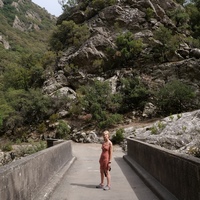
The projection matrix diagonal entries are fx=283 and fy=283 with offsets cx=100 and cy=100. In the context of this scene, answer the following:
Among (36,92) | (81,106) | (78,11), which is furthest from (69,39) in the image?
(81,106)

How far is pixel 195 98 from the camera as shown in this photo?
1348 inches

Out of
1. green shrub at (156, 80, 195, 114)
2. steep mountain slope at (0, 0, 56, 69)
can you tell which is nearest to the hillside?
green shrub at (156, 80, 195, 114)

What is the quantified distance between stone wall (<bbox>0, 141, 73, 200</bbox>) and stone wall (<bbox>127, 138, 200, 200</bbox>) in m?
3.17

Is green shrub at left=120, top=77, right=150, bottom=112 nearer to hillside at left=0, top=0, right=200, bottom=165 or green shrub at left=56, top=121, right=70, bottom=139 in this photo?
hillside at left=0, top=0, right=200, bottom=165

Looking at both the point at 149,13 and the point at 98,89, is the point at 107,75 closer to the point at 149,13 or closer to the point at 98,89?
the point at 98,89

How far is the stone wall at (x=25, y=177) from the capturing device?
4.57 metres

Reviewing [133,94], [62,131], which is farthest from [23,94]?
[133,94]

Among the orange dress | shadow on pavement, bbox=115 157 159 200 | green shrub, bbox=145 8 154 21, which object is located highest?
green shrub, bbox=145 8 154 21

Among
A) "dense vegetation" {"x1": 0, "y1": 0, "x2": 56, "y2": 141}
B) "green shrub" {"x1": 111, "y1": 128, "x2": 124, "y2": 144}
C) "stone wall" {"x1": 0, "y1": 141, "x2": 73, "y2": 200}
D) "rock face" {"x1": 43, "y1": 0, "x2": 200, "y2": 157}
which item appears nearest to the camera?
"stone wall" {"x1": 0, "y1": 141, "x2": 73, "y2": 200}

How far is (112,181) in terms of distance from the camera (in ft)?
32.2

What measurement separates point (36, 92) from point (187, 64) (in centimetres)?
2142

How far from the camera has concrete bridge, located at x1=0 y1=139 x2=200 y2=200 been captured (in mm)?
5055

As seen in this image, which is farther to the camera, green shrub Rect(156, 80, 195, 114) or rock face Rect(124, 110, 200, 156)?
green shrub Rect(156, 80, 195, 114)

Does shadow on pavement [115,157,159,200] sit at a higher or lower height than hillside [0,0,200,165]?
lower
